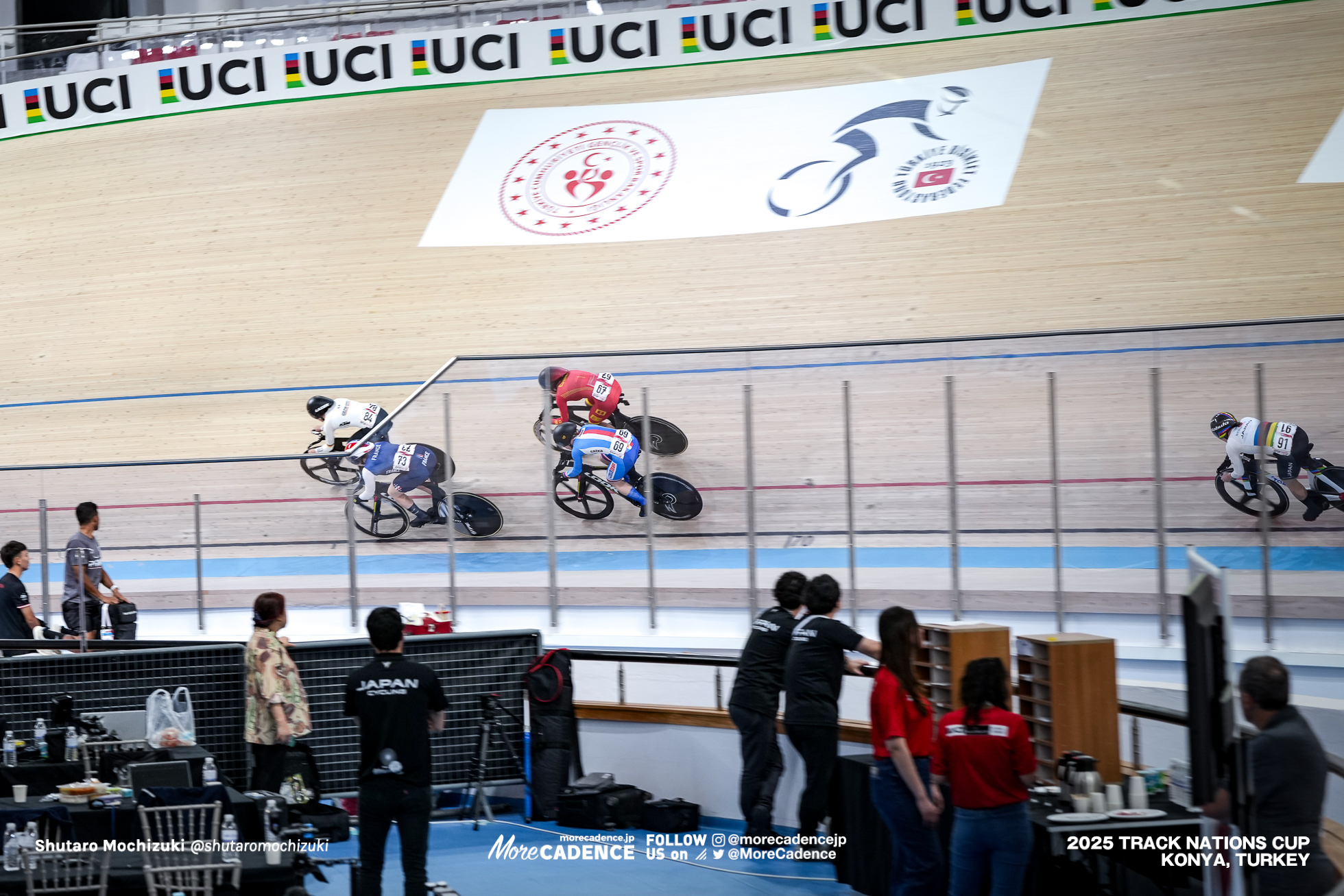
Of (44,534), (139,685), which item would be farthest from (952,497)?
(44,534)

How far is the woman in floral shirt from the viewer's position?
5754 millimetres

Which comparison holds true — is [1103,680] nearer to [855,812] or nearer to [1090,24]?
[855,812]

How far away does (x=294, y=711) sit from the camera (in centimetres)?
592

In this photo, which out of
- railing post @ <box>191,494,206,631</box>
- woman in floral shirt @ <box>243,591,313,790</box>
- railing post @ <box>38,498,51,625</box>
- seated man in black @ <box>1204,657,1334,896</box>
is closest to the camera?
seated man in black @ <box>1204,657,1334,896</box>

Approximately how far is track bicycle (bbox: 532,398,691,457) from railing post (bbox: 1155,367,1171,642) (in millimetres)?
2663

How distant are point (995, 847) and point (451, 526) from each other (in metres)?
4.72

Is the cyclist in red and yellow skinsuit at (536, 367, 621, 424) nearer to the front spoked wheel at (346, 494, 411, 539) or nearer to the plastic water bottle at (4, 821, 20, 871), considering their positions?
the front spoked wheel at (346, 494, 411, 539)

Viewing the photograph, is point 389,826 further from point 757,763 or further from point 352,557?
point 352,557

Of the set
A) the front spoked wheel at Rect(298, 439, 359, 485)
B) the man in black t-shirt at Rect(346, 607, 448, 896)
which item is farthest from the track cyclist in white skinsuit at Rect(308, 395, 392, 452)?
the man in black t-shirt at Rect(346, 607, 448, 896)

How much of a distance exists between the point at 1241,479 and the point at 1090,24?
1155cm

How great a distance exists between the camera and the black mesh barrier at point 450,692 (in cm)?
667

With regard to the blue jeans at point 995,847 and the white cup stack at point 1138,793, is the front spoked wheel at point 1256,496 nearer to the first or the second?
the white cup stack at point 1138,793

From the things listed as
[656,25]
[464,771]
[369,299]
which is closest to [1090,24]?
[656,25]

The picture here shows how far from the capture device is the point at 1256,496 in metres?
6.40
